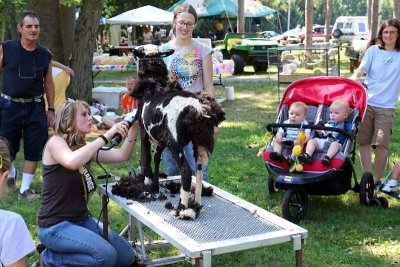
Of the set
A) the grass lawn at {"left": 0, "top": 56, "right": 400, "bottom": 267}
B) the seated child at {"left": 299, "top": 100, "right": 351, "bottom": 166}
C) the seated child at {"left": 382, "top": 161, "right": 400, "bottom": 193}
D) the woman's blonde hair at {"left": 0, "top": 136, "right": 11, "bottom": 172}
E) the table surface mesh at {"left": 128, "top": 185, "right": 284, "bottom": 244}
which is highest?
the woman's blonde hair at {"left": 0, "top": 136, "right": 11, "bottom": 172}

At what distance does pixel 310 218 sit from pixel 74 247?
2.44 metres

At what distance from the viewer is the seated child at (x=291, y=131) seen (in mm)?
5062

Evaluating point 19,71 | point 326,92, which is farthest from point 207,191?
point 19,71

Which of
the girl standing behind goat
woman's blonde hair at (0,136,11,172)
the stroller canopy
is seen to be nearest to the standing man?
the girl standing behind goat

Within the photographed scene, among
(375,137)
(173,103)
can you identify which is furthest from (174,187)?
(375,137)

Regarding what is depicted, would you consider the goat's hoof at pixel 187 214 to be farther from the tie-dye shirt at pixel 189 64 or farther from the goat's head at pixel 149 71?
the tie-dye shirt at pixel 189 64

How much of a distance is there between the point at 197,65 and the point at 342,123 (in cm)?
175

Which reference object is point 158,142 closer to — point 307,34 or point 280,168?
point 280,168

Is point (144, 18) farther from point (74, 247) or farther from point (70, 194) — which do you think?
point (74, 247)

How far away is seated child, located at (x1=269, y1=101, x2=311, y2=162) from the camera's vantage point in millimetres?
5062

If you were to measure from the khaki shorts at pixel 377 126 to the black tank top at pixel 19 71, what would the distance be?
3.23 m

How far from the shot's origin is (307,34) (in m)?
19.0

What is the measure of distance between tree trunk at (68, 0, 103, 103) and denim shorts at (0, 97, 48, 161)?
4.89m

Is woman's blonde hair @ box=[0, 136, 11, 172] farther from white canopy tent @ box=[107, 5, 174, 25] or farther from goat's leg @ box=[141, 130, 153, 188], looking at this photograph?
white canopy tent @ box=[107, 5, 174, 25]
